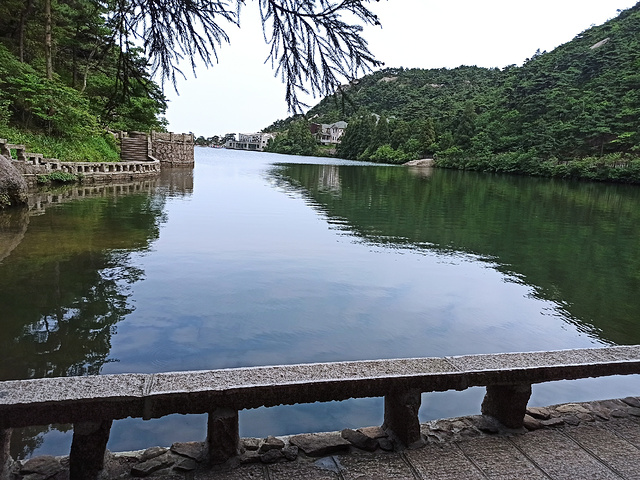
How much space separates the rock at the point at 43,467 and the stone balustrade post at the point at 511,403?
2.09 meters

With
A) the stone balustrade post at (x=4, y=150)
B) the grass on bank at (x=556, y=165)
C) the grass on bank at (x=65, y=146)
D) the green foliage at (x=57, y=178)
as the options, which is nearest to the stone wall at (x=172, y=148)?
the grass on bank at (x=65, y=146)

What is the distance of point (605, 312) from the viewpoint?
272 inches

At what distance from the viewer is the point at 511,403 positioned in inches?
94.0

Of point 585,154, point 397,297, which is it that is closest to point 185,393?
point 397,297

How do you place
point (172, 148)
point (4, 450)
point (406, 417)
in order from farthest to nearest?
point (172, 148), point (406, 417), point (4, 450)

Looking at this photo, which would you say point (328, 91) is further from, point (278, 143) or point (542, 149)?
point (278, 143)

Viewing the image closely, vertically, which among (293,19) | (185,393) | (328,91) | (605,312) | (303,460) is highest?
(293,19)

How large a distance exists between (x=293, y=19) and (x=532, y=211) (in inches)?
669

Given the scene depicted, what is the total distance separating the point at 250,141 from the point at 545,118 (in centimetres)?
9461

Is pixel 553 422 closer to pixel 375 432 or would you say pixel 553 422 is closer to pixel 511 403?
pixel 511 403

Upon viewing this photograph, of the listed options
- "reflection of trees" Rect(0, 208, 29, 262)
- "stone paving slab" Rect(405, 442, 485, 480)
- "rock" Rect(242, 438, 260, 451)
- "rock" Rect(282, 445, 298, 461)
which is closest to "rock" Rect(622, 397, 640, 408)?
"stone paving slab" Rect(405, 442, 485, 480)

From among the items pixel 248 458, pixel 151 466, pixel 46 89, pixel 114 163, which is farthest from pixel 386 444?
pixel 114 163

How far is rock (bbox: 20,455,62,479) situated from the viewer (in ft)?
6.39

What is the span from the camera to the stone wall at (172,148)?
3447cm
